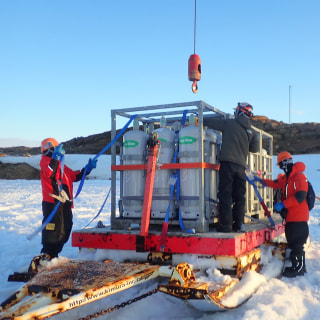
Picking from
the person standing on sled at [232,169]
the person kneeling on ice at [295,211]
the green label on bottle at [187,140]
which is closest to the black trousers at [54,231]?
the green label on bottle at [187,140]

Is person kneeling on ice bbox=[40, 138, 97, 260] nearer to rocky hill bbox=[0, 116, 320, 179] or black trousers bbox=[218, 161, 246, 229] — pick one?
Answer: black trousers bbox=[218, 161, 246, 229]

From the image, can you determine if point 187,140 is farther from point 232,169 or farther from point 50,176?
point 50,176

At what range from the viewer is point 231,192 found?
4746 mm

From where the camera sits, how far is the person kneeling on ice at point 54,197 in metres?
4.75

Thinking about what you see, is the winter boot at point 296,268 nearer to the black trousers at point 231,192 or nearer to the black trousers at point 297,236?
the black trousers at point 297,236

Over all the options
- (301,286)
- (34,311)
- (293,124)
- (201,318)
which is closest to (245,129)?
(301,286)

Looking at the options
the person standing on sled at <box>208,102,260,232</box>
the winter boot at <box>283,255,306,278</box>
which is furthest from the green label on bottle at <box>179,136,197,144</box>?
the winter boot at <box>283,255,306,278</box>

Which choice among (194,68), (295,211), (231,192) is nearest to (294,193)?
(295,211)

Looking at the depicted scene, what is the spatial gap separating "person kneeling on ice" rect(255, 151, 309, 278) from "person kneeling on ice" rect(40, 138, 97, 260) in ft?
9.01

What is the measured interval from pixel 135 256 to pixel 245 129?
2.05m

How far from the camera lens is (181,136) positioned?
4.62m

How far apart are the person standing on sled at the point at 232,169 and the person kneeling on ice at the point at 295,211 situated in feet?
2.39

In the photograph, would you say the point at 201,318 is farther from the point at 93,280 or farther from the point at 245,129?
Result: the point at 245,129

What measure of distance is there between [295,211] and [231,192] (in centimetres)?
126
